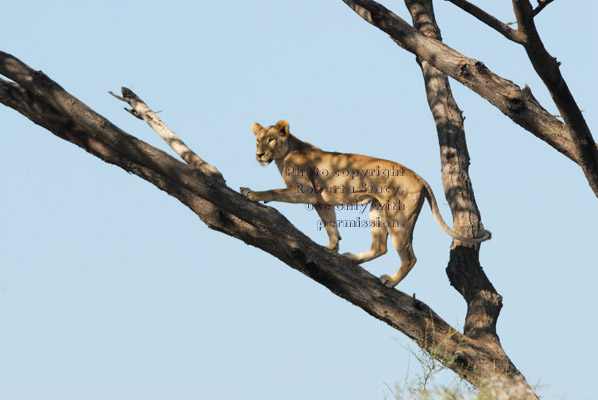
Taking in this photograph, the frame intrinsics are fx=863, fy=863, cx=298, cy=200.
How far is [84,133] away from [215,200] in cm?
140

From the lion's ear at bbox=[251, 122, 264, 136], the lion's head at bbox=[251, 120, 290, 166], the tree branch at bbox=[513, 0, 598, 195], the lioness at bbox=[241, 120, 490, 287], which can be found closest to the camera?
the tree branch at bbox=[513, 0, 598, 195]

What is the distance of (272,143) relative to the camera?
29.5ft

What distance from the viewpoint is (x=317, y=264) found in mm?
7980

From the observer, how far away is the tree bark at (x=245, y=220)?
754cm

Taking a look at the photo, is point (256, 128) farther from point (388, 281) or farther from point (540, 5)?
point (540, 5)

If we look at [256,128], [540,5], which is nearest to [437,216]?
[256,128]

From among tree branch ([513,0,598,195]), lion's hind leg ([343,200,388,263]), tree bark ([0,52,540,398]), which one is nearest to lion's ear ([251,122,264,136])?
tree bark ([0,52,540,398])

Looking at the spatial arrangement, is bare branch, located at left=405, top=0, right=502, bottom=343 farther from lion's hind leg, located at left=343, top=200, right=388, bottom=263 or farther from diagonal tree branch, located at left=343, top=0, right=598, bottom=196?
diagonal tree branch, located at left=343, top=0, right=598, bottom=196

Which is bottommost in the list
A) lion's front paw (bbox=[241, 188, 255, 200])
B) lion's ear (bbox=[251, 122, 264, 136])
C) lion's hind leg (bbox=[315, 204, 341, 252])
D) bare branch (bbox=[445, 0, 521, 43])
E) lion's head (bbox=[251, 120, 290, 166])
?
lion's front paw (bbox=[241, 188, 255, 200])

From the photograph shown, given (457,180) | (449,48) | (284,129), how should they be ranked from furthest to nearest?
(457,180), (284,129), (449,48)

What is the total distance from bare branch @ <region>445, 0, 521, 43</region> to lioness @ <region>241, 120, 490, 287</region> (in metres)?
1.76

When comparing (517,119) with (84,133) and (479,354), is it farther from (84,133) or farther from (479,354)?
(84,133)

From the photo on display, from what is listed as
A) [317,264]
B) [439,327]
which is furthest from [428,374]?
[317,264]

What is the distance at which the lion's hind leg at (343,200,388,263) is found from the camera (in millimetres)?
8547
